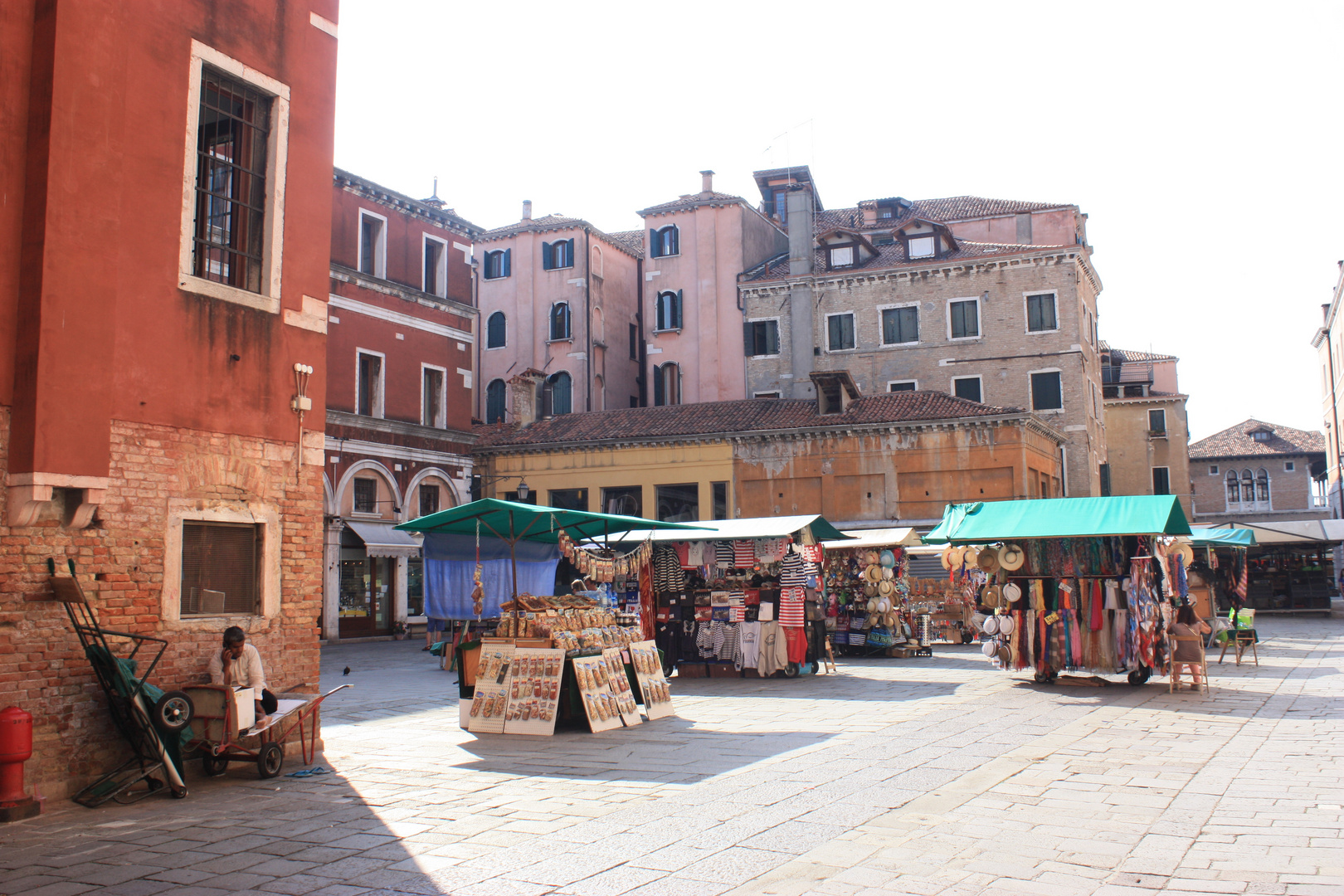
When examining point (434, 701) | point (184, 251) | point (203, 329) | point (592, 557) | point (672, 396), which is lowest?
point (434, 701)

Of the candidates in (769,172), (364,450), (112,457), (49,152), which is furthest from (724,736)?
(769,172)

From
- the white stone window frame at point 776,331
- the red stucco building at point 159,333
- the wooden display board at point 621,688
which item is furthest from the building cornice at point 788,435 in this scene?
the red stucco building at point 159,333

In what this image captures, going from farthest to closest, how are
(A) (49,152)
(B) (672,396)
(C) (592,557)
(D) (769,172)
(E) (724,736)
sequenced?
(D) (769,172)
(B) (672,396)
(C) (592,557)
(E) (724,736)
(A) (49,152)

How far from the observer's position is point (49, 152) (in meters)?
7.39

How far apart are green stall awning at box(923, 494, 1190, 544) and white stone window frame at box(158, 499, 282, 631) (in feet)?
27.3

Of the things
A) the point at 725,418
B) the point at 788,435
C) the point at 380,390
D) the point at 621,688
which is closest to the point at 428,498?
the point at 380,390

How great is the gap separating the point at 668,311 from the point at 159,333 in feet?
105

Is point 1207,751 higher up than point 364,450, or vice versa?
point 364,450

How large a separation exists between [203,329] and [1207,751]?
28.8ft

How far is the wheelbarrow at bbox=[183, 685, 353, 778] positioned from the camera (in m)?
8.00

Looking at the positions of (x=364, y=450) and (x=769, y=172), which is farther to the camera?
(x=769, y=172)

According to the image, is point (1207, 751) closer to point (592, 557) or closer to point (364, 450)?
point (592, 557)

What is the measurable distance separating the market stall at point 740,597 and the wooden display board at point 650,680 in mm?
3940

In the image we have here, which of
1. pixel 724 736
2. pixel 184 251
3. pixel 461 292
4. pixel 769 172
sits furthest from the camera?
Result: pixel 769 172
